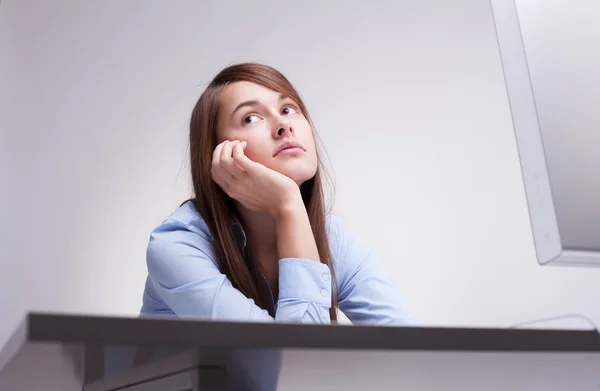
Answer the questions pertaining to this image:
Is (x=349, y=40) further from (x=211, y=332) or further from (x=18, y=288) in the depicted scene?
(x=211, y=332)

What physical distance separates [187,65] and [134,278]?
79 cm

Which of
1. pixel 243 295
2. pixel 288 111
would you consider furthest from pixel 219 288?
pixel 288 111

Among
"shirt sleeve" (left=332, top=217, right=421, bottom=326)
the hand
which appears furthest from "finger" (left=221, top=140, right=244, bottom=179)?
"shirt sleeve" (left=332, top=217, right=421, bottom=326)

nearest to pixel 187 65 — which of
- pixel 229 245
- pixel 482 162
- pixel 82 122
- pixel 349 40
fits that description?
pixel 82 122

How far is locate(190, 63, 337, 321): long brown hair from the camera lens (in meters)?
1.20

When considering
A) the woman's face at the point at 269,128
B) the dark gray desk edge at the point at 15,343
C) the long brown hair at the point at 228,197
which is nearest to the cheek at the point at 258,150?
the woman's face at the point at 269,128

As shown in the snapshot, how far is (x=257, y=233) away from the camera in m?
1.33

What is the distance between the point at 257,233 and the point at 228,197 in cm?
9

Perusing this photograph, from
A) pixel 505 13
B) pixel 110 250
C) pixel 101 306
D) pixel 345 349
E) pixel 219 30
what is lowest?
pixel 101 306

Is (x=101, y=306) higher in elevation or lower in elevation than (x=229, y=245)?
lower

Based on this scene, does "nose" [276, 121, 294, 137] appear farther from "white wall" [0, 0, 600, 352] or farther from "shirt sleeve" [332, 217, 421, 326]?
"white wall" [0, 0, 600, 352]

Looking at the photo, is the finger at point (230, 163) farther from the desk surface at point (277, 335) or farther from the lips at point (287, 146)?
the desk surface at point (277, 335)

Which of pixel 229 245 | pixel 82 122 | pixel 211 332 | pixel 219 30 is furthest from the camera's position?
pixel 219 30

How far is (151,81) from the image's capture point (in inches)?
103
